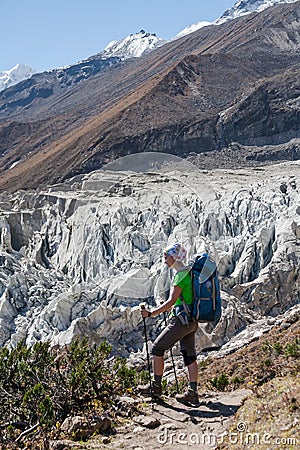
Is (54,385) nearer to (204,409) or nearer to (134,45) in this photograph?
(204,409)

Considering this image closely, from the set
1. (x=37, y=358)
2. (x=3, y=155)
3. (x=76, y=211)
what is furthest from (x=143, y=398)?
(x=3, y=155)

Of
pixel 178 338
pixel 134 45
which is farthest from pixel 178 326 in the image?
pixel 134 45

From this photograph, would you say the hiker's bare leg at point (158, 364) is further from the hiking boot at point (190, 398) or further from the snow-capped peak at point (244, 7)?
the snow-capped peak at point (244, 7)

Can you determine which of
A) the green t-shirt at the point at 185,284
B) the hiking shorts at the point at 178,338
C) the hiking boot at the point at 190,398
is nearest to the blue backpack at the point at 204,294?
the green t-shirt at the point at 185,284

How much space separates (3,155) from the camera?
7275cm

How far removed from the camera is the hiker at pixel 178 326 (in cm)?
485

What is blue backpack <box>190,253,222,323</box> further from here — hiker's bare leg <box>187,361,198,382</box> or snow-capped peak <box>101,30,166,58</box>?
snow-capped peak <box>101,30,166,58</box>

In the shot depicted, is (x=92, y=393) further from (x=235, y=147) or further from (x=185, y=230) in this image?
(x=235, y=147)

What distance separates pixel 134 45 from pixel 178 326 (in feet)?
577

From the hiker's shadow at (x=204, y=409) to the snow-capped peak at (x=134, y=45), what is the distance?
161980mm

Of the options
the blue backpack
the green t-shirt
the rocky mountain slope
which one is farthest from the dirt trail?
the rocky mountain slope

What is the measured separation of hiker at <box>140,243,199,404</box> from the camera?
4.85m

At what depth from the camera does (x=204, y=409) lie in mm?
4840

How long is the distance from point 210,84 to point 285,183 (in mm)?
33006
